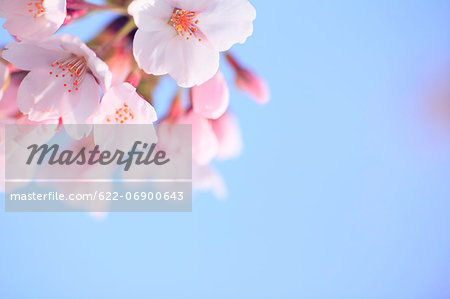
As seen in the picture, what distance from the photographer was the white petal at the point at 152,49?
0.57 m

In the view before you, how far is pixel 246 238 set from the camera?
0.80 m

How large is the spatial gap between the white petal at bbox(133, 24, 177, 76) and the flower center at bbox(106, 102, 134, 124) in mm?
65

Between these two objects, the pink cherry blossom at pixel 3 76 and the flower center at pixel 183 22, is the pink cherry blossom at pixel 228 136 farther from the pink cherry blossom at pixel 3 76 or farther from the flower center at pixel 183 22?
the pink cherry blossom at pixel 3 76

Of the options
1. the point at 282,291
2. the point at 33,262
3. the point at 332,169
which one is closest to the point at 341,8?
the point at 332,169

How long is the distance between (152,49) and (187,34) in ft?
0.19

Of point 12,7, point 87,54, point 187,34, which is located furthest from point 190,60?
point 12,7

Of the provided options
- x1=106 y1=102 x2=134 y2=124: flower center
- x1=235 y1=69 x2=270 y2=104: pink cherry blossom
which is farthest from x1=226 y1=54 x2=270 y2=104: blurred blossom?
x1=106 y1=102 x2=134 y2=124: flower center

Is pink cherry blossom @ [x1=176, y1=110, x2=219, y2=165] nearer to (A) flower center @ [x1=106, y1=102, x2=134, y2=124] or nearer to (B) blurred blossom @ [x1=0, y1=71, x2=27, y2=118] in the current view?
(A) flower center @ [x1=106, y1=102, x2=134, y2=124]

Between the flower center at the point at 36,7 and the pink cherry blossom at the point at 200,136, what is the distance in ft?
0.88

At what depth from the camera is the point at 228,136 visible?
0.73 m

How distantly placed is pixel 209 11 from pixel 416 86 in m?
0.45

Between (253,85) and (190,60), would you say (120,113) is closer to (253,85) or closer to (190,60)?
(190,60)

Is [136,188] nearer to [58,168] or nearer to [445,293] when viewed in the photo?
[58,168]

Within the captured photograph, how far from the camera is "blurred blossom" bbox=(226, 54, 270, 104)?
705mm
